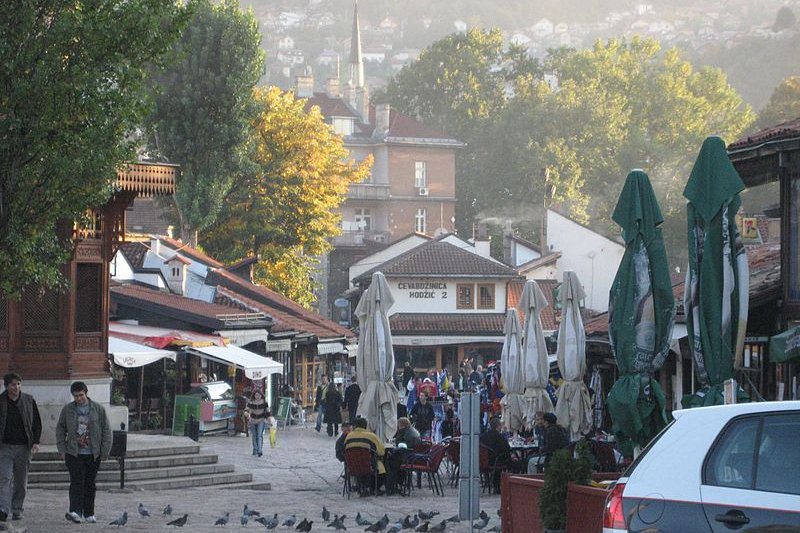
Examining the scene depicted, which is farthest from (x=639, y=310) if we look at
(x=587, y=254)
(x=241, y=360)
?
(x=587, y=254)

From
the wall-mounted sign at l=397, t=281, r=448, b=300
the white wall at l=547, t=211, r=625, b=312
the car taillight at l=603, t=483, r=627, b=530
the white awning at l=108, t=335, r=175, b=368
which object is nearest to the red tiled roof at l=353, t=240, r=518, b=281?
the wall-mounted sign at l=397, t=281, r=448, b=300

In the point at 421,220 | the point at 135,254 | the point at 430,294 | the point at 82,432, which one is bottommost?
the point at 82,432

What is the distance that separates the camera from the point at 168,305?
37156 mm

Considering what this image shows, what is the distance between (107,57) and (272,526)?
5.73 m

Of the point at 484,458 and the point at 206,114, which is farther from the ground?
the point at 206,114

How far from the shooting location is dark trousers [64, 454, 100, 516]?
17516mm

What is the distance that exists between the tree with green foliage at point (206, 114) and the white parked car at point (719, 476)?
42.2 m

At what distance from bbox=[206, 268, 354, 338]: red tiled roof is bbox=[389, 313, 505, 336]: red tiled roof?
1335cm

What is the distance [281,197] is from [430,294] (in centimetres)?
1339

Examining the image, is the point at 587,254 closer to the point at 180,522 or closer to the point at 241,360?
the point at 241,360

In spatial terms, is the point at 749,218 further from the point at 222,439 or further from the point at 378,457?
the point at 378,457

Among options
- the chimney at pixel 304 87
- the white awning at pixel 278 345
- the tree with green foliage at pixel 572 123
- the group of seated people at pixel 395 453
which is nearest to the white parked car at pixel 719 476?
the group of seated people at pixel 395 453

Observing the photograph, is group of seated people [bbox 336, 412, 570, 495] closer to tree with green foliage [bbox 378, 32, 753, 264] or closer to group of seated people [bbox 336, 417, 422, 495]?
group of seated people [bbox 336, 417, 422, 495]

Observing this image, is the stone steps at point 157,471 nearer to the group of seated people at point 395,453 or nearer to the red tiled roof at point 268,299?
the group of seated people at point 395,453
